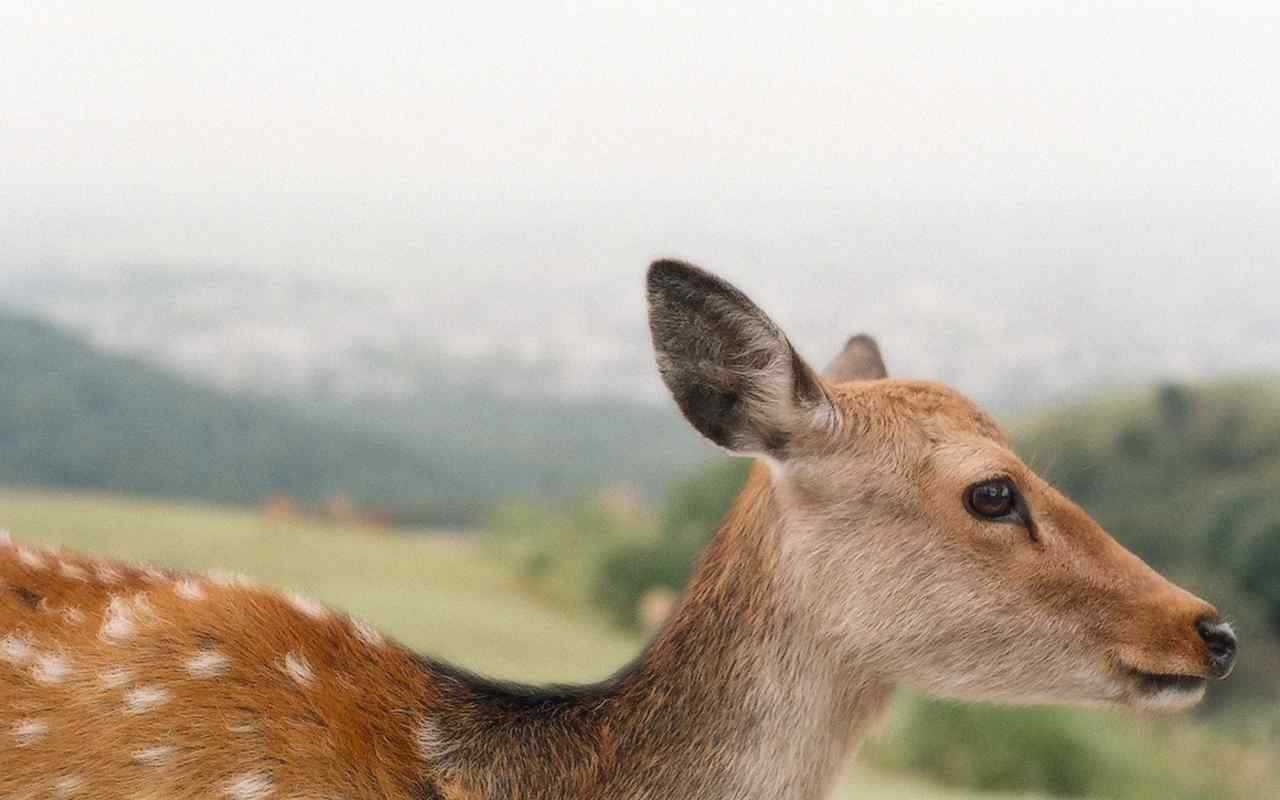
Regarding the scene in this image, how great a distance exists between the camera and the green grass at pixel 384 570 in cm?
419

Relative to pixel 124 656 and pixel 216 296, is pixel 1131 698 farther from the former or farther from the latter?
pixel 216 296

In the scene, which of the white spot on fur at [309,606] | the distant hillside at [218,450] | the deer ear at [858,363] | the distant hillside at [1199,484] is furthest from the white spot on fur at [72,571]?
the distant hillside at [218,450]

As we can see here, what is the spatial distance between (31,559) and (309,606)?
1.11 feet

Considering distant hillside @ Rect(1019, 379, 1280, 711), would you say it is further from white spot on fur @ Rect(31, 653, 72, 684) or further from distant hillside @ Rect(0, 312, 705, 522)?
white spot on fur @ Rect(31, 653, 72, 684)

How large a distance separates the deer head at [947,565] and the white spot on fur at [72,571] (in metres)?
0.73

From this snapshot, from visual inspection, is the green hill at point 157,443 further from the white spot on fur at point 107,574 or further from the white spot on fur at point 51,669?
the white spot on fur at point 51,669

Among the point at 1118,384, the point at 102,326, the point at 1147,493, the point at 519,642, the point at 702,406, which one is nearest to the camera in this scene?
the point at 702,406

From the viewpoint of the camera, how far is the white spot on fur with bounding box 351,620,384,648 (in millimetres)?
1517

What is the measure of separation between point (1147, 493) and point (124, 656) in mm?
4374

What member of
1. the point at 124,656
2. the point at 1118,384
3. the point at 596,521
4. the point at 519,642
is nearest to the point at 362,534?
the point at 596,521

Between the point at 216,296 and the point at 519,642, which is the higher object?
the point at 216,296

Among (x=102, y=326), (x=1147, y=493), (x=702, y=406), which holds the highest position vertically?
(x=702, y=406)

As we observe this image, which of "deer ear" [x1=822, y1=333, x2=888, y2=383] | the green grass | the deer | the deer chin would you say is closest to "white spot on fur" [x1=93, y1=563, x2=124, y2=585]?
the deer

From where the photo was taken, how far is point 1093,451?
16.5 feet
